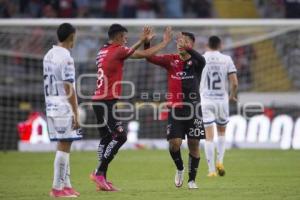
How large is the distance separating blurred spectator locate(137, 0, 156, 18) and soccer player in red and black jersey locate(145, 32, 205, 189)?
17.0 meters

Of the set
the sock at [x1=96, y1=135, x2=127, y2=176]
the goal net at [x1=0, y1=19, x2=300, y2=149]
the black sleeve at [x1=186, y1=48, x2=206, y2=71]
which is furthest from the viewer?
the goal net at [x1=0, y1=19, x2=300, y2=149]

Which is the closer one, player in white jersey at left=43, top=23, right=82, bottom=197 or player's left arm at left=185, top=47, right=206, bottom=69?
player in white jersey at left=43, top=23, right=82, bottom=197

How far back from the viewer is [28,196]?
42.1 feet

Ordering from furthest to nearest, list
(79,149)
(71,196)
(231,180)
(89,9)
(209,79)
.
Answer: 1. (89,9)
2. (79,149)
3. (209,79)
4. (231,180)
5. (71,196)

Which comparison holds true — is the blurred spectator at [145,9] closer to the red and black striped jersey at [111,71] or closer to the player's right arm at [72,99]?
the red and black striped jersey at [111,71]

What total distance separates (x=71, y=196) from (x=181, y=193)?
5.65 ft

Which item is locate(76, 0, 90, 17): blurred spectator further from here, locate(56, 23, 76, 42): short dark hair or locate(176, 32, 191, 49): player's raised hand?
locate(56, 23, 76, 42): short dark hair

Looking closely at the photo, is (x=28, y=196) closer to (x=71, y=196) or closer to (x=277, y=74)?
Result: (x=71, y=196)

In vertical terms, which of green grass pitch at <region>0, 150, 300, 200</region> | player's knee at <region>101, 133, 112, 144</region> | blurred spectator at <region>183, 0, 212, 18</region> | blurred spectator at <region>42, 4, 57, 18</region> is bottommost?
green grass pitch at <region>0, 150, 300, 200</region>

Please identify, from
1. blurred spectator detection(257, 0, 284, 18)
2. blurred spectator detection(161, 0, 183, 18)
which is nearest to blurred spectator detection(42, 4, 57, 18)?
blurred spectator detection(161, 0, 183, 18)

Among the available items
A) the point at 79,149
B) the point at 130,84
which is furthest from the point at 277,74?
the point at 79,149

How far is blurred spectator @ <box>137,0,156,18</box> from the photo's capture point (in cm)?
3159

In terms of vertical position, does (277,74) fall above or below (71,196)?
above

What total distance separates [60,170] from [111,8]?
1943cm
